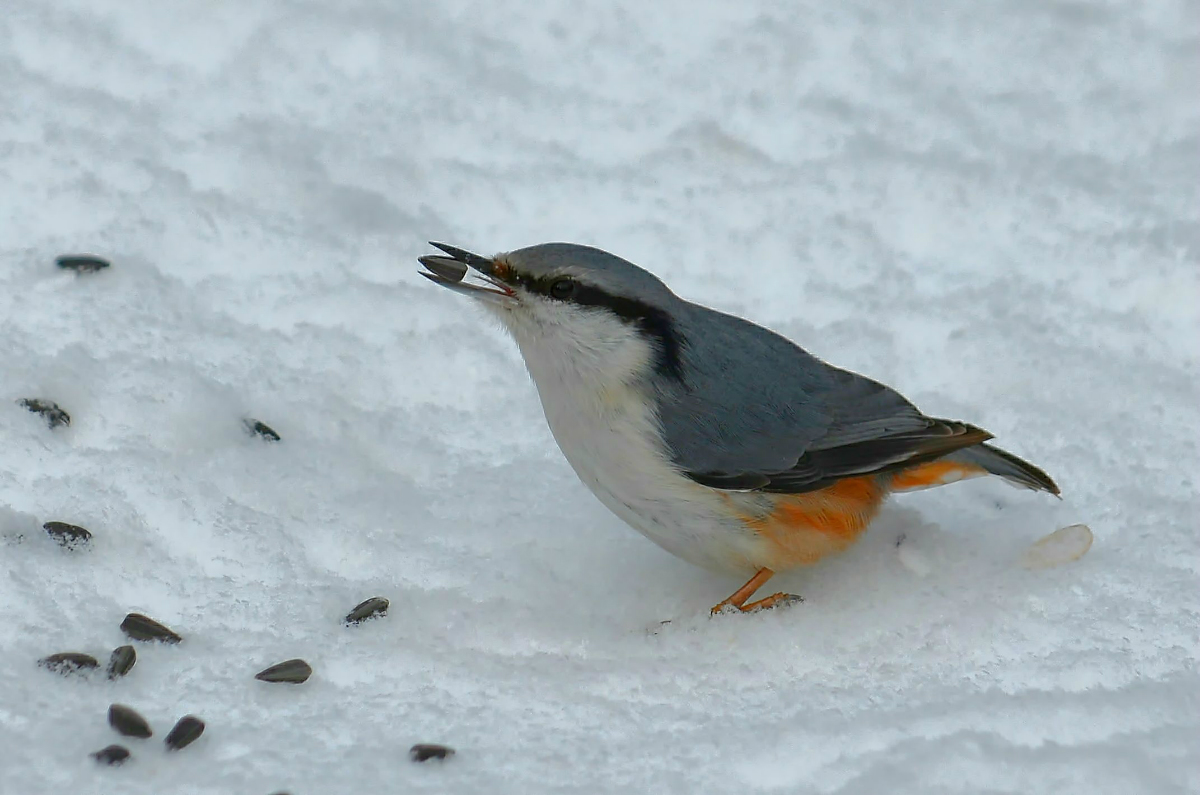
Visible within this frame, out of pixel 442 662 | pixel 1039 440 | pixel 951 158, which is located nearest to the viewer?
pixel 442 662

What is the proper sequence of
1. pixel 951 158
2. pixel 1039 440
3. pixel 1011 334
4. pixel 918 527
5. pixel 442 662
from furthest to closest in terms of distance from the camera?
pixel 951 158
pixel 1011 334
pixel 1039 440
pixel 918 527
pixel 442 662

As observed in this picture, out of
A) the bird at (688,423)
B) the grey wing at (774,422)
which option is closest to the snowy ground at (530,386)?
the bird at (688,423)

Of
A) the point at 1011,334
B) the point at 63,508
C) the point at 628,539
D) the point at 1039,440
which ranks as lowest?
the point at 63,508

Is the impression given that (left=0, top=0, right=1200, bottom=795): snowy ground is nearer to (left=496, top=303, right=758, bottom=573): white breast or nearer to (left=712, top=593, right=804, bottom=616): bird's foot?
(left=712, top=593, right=804, bottom=616): bird's foot

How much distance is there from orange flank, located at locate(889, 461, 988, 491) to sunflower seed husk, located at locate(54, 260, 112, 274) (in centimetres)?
306

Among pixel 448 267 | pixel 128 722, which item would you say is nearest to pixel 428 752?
pixel 128 722

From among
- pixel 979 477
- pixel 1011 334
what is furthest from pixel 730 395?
pixel 1011 334

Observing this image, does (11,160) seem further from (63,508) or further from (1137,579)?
(1137,579)

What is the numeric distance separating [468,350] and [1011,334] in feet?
7.11

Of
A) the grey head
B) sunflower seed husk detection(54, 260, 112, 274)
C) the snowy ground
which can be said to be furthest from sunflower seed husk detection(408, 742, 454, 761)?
sunflower seed husk detection(54, 260, 112, 274)

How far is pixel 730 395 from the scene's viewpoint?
14.1 ft

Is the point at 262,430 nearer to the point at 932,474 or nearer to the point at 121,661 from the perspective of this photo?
the point at 121,661

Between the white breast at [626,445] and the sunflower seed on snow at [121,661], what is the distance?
139cm

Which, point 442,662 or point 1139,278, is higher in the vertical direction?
point 1139,278
